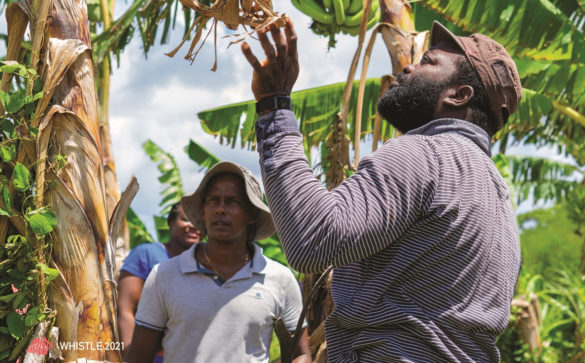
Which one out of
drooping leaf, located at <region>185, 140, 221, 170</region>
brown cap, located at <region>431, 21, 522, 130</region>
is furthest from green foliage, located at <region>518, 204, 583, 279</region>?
brown cap, located at <region>431, 21, 522, 130</region>

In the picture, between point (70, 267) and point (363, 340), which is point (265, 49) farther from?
point (70, 267)

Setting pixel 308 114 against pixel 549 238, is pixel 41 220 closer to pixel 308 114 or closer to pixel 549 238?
pixel 308 114

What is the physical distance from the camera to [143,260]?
4078 millimetres

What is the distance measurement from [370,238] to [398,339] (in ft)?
0.78

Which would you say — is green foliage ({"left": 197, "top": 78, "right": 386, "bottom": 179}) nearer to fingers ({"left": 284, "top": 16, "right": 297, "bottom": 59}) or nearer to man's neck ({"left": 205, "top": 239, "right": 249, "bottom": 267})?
man's neck ({"left": 205, "top": 239, "right": 249, "bottom": 267})

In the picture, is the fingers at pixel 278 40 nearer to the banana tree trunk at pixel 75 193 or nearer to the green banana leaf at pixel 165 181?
the banana tree trunk at pixel 75 193

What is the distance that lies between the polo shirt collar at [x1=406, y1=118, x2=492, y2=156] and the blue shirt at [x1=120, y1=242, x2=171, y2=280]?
257cm

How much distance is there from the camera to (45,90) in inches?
81.9

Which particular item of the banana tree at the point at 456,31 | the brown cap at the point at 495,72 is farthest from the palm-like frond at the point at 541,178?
the brown cap at the point at 495,72

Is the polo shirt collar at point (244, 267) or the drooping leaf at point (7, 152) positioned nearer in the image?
the drooping leaf at point (7, 152)

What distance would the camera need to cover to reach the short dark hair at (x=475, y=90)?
5.98ft

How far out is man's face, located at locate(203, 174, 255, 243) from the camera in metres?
3.30

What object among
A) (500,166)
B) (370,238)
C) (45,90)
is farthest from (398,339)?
(500,166)

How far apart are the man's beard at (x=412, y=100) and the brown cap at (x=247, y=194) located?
159cm
